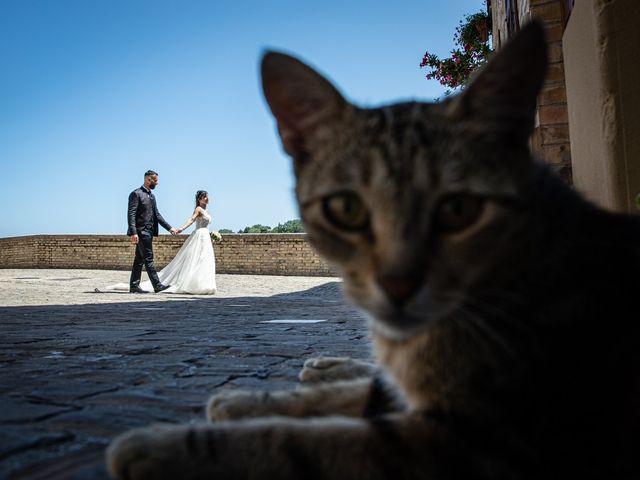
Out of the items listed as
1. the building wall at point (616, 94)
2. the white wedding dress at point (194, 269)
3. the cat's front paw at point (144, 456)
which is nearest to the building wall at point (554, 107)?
the building wall at point (616, 94)

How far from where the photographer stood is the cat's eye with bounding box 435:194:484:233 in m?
1.47

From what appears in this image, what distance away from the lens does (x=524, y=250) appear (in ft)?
4.96

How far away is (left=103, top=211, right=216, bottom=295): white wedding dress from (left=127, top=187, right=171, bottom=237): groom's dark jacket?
151cm

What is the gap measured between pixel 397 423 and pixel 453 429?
136mm

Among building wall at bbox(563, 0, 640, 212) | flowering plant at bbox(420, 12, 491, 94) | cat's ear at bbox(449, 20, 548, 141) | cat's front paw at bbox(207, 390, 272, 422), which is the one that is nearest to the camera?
cat's ear at bbox(449, 20, 548, 141)

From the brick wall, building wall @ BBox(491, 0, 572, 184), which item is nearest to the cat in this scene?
building wall @ BBox(491, 0, 572, 184)

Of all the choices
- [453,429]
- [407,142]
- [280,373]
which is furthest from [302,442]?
[280,373]

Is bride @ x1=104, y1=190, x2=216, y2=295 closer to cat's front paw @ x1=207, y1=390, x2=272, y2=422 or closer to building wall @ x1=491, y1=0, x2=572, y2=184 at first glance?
building wall @ x1=491, y1=0, x2=572, y2=184

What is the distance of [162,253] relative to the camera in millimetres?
24750

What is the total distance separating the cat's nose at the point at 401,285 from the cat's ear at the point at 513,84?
1.77ft

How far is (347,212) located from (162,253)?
24.3m

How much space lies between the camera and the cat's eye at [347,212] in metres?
1.56

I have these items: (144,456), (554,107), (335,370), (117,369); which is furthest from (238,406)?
(554,107)

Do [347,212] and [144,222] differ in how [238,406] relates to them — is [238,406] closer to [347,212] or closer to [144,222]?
[347,212]
